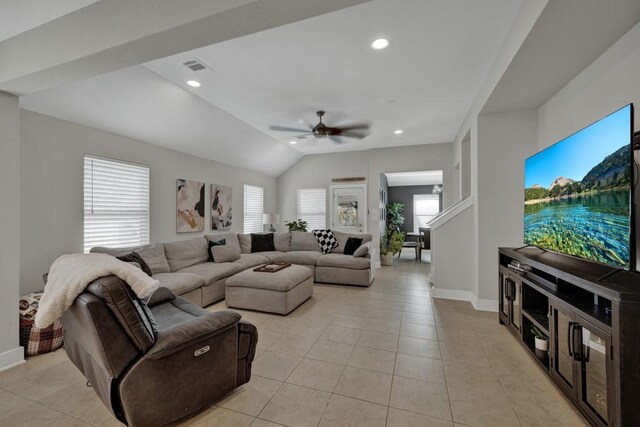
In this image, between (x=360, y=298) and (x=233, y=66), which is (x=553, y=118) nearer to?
(x=360, y=298)

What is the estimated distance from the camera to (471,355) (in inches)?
95.7

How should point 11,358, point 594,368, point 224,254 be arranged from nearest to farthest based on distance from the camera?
point 594,368, point 11,358, point 224,254

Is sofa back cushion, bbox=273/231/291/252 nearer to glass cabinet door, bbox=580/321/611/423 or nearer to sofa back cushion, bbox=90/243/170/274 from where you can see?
sofa back cushion, bbox=90/243/170/274

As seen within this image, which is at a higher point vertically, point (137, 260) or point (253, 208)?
point (253, 208)

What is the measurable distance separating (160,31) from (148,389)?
2018 mm

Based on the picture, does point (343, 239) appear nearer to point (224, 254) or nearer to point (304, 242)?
point (304, 242)

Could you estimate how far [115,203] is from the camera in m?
3.69

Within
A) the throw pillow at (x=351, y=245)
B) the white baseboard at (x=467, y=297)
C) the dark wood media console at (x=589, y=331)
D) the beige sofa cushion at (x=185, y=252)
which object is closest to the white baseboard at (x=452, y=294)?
the white baseboard at (x=467, y=297)

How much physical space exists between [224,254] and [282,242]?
1.72 m

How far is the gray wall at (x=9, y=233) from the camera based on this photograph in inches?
88.1

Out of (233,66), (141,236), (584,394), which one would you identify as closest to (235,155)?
(141,236)

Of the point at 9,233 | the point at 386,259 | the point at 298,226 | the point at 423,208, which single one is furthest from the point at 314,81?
the point at 423,208

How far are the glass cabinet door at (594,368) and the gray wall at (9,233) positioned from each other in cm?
413

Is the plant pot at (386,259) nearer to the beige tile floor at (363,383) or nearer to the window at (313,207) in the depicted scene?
the window at (313,207)
